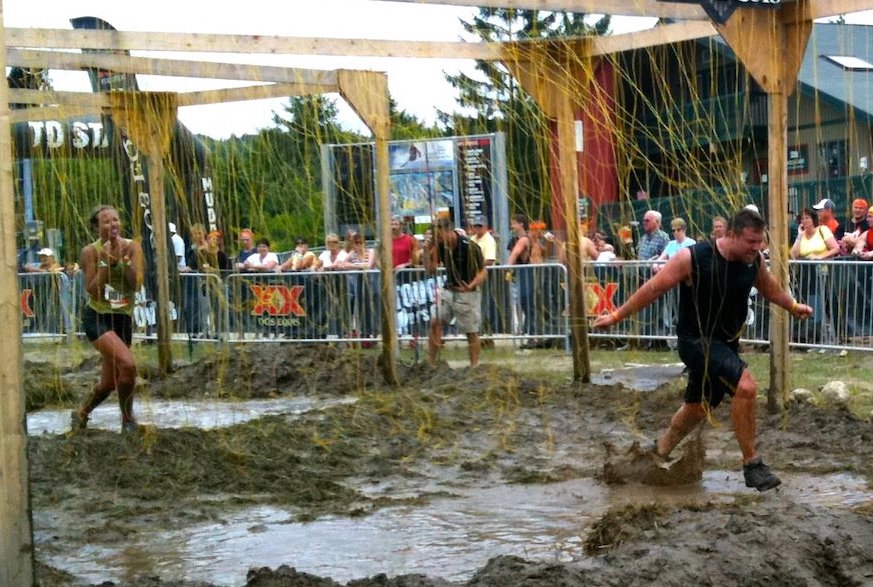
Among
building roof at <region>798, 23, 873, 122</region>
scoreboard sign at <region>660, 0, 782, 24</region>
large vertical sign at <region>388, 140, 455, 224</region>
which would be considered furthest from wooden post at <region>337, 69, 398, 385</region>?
building roof at <region>798, 23, 873, 122</region>

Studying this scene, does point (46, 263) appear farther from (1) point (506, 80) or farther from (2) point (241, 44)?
(1) point (506, 80)

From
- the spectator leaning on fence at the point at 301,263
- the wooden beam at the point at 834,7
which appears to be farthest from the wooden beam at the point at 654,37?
the spectator leaning on fence at the point at 301,263

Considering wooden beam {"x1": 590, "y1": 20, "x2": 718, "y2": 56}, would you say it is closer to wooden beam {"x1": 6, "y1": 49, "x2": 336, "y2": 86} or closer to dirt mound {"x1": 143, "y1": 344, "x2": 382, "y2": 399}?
wooden beam {"x1": 6, "y1": 49, "x2": 336, "y2": 86}

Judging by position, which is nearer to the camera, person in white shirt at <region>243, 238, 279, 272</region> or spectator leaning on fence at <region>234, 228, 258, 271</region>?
person in white shirt at <region>243, 238, 279, 272</region>

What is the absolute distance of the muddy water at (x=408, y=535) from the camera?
247 inches

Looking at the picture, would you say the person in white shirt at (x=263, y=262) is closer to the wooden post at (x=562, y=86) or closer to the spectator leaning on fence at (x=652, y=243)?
the spectator leaning on fence at (x=652, y=243)

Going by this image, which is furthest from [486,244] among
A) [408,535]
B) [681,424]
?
[408,535]

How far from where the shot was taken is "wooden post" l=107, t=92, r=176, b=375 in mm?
13820

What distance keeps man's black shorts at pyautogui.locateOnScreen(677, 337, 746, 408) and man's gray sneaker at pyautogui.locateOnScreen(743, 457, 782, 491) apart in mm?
472

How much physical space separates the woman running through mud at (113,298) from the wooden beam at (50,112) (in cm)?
395

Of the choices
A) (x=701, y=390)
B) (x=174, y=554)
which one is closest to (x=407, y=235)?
(x=701, y=390)

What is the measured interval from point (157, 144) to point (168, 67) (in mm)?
2472

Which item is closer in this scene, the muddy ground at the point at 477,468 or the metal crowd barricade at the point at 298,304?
the muddy ground at the point at 477,468

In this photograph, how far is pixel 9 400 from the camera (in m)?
4.62
